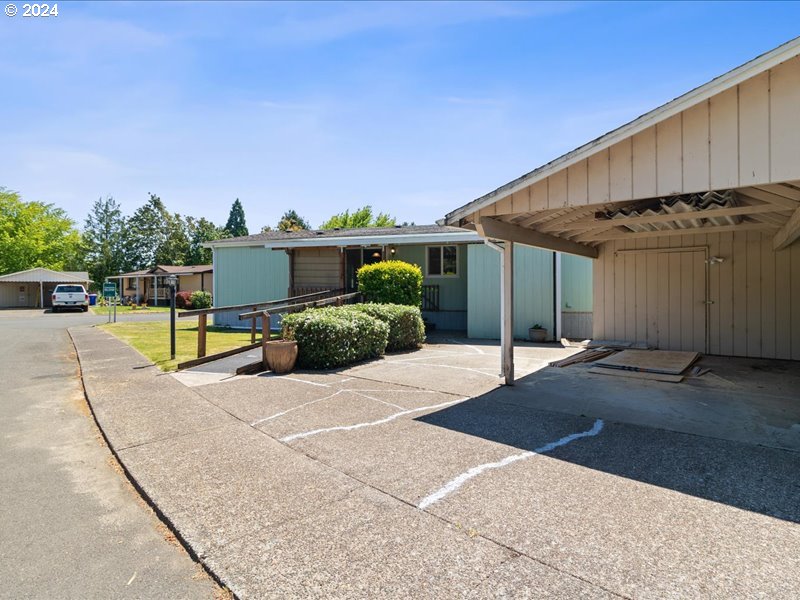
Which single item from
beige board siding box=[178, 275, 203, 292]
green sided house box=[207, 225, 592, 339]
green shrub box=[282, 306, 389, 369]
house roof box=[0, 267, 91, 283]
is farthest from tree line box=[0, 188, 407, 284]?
green shrub box=[282, 306, 389, 369]

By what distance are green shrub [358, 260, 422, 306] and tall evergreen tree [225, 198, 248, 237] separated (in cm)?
6802

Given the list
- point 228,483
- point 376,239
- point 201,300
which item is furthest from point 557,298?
point 201,300

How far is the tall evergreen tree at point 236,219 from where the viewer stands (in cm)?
7462

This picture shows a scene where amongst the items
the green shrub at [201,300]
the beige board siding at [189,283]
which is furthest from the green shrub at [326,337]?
the beige board siding at [189,283]

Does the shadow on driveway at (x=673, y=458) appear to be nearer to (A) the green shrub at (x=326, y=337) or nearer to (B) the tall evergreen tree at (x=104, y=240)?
(A) the green shrub at (x=326, y=337)

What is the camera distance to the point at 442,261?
50.4 ft

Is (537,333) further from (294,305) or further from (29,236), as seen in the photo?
(29,236)

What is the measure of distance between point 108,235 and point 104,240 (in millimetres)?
871

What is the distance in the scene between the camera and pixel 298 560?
7.96ft

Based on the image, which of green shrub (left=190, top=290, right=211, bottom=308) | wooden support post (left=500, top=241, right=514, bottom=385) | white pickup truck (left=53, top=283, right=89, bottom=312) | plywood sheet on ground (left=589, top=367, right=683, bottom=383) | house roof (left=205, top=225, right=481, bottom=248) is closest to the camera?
wooden support post (left=500, top=241, right=514, bottom=385)

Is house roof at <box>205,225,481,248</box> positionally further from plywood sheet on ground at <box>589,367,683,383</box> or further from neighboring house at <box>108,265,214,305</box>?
neighboring house at <box>108,265,214,305</box>

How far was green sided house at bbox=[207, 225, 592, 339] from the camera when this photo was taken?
12305 mm

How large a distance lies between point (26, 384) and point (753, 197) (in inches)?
457

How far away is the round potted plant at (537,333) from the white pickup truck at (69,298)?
31.1m
